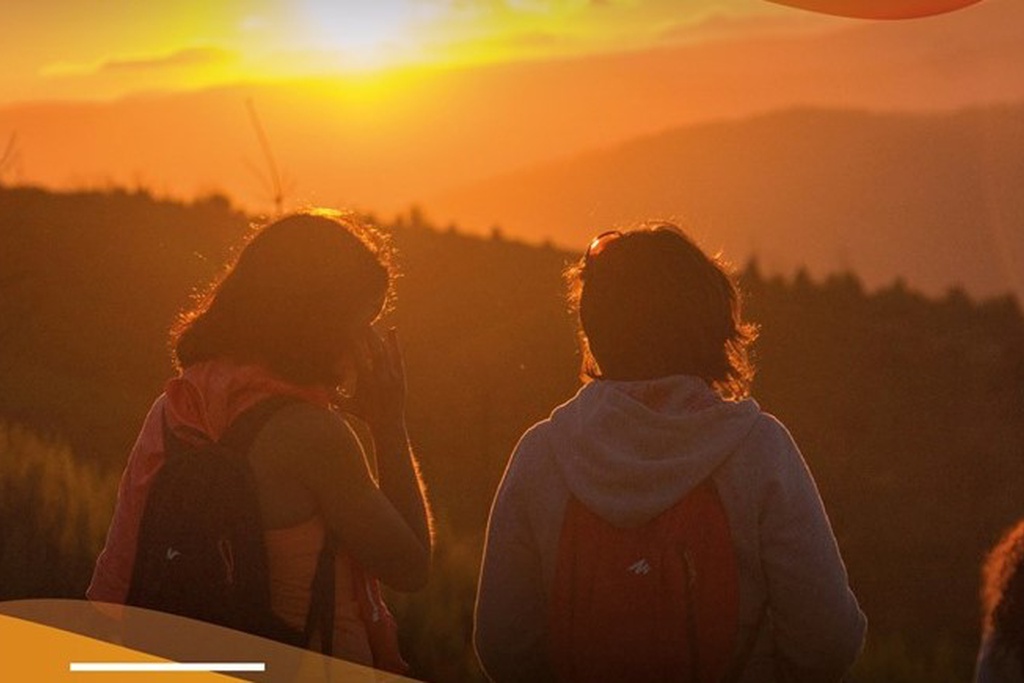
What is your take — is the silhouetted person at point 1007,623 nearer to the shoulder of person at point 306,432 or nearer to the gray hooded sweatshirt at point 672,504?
the gray hooded sweatshirt at point 672,504

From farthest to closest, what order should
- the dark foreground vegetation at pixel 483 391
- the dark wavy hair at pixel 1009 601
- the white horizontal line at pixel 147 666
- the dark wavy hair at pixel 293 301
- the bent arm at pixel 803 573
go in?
the dark foreground vegetation at pixel 483 391 → the white horizontal line at pixel 147 666 → the dark wavy hair at pixel 293 301 → the bent arm at pixel 803 573 → the dark wavy hair at pixel 1009 601

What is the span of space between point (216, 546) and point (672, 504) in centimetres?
77

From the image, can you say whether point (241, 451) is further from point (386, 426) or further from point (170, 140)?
point (170, 140)

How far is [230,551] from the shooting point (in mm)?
3160

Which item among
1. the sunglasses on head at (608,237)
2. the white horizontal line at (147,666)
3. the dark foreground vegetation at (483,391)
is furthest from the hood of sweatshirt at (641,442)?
the dark foreground vegetation at (483,391)

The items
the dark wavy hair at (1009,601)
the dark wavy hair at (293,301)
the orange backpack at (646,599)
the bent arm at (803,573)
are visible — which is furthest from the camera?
the dark wavy hair at (293,301)

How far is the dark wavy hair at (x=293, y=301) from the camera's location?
3115 millimetres

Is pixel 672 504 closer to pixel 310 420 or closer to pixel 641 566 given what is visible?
pixel 641 566

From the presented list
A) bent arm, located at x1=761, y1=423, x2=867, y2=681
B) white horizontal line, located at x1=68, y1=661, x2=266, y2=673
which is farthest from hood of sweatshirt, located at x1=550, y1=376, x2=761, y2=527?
white horizontal line, located at x1=68, y1=661, x2=266, y2=673

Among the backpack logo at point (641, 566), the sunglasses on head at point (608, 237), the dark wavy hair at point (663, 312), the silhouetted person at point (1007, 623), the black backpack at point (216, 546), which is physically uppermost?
the sunglasses on head at point (608, 237)

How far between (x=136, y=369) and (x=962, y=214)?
2426 mm

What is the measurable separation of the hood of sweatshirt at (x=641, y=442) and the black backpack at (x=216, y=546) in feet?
1.42

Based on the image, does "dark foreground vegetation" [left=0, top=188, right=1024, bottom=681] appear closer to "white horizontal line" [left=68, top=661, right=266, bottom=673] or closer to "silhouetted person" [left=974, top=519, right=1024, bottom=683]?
"white horizontal line" [left=68, top=661, right=266, bottom=673]

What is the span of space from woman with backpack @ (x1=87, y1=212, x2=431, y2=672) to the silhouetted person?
906 millimetres
